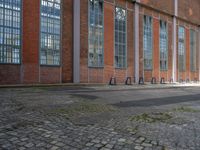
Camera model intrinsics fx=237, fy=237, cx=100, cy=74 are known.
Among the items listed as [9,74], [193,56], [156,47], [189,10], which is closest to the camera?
[9,74]

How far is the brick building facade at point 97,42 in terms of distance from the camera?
15203 mm

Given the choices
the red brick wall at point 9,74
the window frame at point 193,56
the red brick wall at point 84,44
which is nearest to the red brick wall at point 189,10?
the window frame at point 193,56

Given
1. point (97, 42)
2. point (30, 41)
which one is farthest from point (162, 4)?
point (30, 41)

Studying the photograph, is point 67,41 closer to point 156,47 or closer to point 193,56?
point 156,47

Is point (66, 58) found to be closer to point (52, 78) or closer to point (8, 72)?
point (52, 78)

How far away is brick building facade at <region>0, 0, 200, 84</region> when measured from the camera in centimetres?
1520

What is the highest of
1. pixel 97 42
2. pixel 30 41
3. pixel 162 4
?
pixel 162 4

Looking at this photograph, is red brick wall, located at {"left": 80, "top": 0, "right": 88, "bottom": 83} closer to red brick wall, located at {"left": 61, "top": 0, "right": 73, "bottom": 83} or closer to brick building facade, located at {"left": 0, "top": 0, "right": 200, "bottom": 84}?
brick building facade, located at {"left": 0, "top": 0, "right": 200, "bottom": 84}

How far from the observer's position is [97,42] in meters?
19.5

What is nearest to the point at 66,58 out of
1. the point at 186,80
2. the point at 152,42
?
the point at 152,42

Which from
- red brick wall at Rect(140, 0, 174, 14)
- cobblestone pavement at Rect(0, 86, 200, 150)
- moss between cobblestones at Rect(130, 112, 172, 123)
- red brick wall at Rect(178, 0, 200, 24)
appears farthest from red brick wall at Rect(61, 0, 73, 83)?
red brick wall at Rect(178, 0, 200, 24)

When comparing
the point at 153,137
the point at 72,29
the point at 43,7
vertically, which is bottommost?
the point at 153,137

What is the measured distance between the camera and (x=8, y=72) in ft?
47.4

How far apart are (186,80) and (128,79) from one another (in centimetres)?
1176
